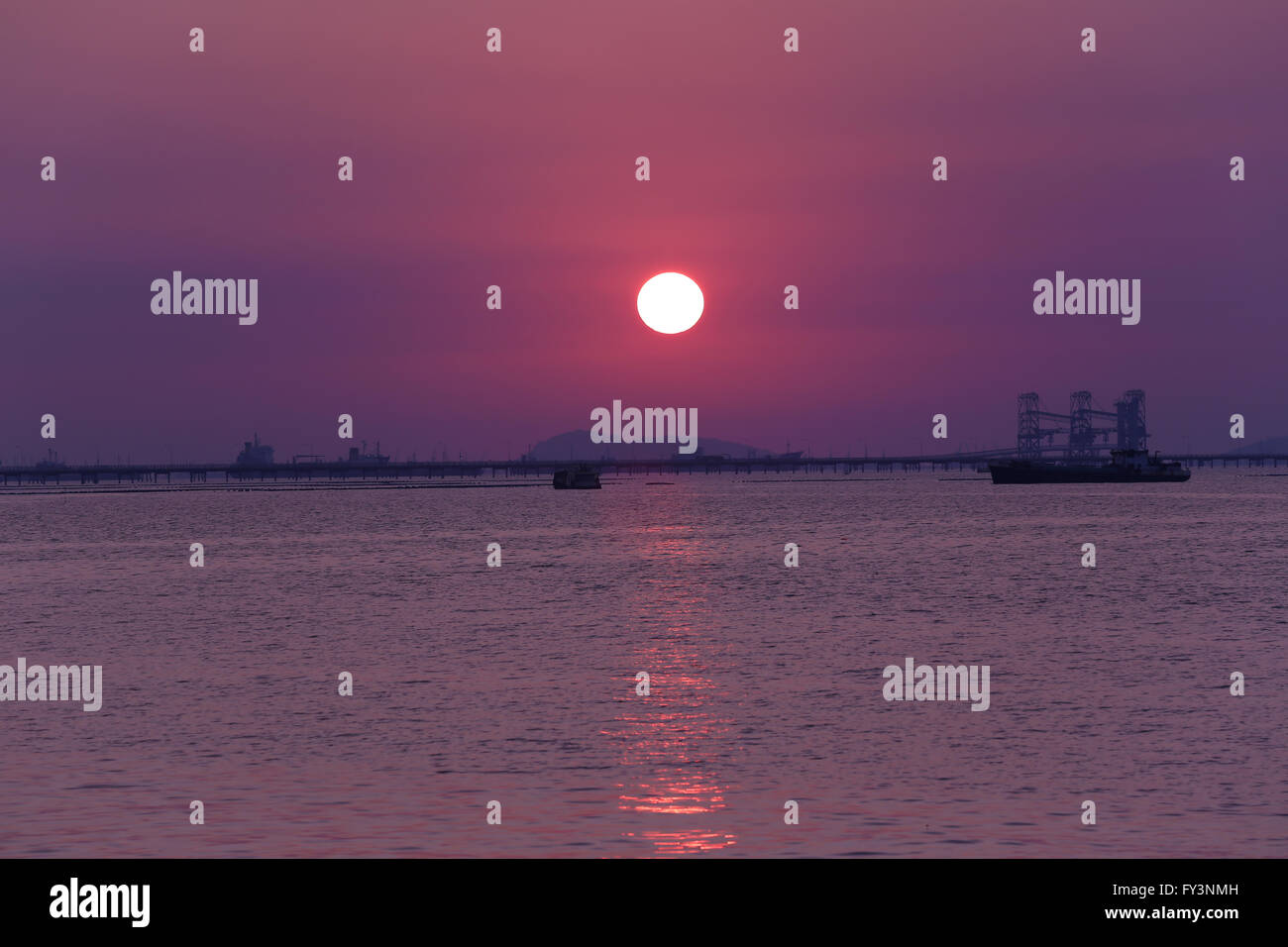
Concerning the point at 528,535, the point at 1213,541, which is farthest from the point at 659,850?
the point at 528,535

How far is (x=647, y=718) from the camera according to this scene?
99.8 feet

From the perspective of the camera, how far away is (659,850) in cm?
1819

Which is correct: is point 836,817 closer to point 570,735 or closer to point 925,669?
point 570,735

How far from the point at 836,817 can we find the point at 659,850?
10.9 ft

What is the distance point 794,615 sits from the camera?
185ft

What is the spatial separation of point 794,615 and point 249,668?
23.8 meters

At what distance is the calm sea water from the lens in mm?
19703

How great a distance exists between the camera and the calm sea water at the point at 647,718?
19703 millimetres

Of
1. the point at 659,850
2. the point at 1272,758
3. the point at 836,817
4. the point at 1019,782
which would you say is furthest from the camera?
the point at 1272,758

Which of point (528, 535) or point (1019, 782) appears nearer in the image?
point (1019, 782)
